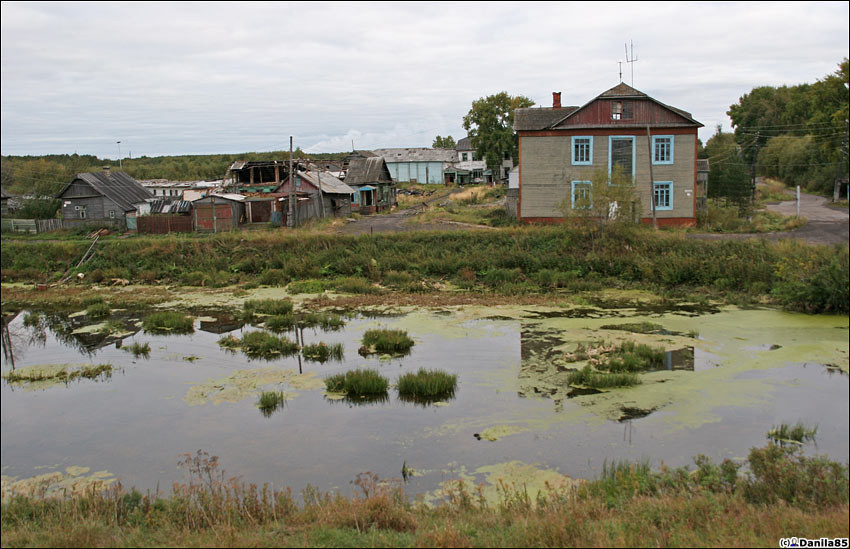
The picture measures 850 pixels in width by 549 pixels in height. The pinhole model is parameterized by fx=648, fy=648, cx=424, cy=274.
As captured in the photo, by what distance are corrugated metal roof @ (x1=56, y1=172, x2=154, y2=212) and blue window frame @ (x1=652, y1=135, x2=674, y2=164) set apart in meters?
31.5

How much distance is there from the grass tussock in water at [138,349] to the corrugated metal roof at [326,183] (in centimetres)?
2446

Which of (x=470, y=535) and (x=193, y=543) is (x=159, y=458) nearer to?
(x=193, y=543)

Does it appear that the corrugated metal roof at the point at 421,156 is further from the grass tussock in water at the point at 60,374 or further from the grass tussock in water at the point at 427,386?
the grass tussock in water at the point at 427,386

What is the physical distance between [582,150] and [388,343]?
751 inches

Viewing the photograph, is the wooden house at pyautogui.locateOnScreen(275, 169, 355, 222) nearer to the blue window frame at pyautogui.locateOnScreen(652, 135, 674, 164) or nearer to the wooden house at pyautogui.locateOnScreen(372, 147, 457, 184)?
the blue window frame at pyautogui.locateOnScreen(652, 135, 674, 164)

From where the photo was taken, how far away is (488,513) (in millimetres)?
7102

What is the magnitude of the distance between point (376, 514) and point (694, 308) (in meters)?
14.3

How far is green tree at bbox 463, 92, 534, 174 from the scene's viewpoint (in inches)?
2395

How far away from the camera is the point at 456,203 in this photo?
4972 centimetres

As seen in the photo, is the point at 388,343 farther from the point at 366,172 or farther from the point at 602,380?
the point at 366,172

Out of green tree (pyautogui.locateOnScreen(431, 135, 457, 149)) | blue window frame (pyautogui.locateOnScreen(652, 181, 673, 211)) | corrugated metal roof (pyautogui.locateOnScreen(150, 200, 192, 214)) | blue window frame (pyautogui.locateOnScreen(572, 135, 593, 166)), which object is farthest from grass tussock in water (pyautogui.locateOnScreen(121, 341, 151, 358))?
green tree (pyautogui.locateOnScreen(431, 135, 457, 149))

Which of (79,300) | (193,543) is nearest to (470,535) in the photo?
(193,543)

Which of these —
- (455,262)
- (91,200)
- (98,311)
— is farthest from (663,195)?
(91,200)

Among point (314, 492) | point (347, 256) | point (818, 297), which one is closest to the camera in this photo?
point (314, 492)
